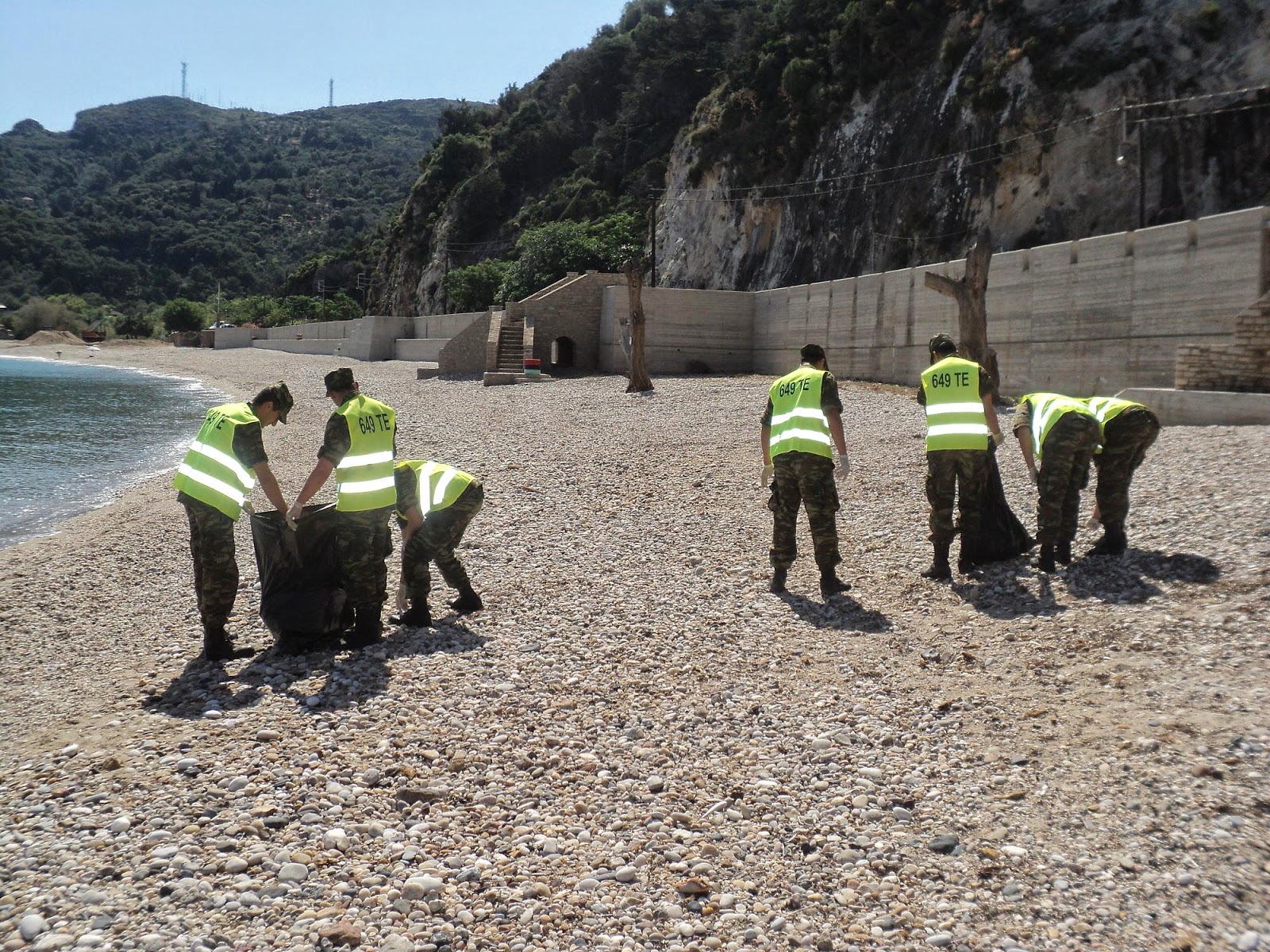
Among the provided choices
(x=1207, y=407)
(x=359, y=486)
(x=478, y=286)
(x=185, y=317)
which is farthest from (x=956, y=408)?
(x=185, y=317)

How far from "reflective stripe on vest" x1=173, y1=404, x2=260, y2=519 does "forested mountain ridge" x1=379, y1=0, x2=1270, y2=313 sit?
25451 mm

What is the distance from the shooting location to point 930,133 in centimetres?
3381

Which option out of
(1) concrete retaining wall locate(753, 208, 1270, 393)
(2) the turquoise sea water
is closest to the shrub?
(2) the turquoise sea water

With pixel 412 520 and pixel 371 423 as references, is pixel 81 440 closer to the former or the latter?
pixel 412 520

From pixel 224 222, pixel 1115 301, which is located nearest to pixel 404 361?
pixel 1115 301

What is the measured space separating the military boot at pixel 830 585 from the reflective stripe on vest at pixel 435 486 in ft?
8.89

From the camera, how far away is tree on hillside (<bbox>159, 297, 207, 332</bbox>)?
312 feet

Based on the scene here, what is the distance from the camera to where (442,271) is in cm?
7744

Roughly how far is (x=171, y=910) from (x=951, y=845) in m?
2.87

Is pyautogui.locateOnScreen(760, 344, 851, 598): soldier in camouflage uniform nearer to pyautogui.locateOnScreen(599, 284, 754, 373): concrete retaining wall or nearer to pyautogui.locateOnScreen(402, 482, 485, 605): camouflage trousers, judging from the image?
pyautogui.locateOnScreen(402, 482, 485, 605): camouflage trousers

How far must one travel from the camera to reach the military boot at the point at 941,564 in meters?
7.47

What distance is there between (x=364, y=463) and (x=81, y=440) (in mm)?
21963

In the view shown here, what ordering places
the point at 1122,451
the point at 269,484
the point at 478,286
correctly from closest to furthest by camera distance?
1. the point at 269,484
2. the point at 1122,451
3. the point at 478,286

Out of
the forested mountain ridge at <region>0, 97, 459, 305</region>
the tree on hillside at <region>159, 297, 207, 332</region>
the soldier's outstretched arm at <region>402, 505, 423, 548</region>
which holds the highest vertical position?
the forested mountain ridge at <region>0, 97, 459, 305</region>
